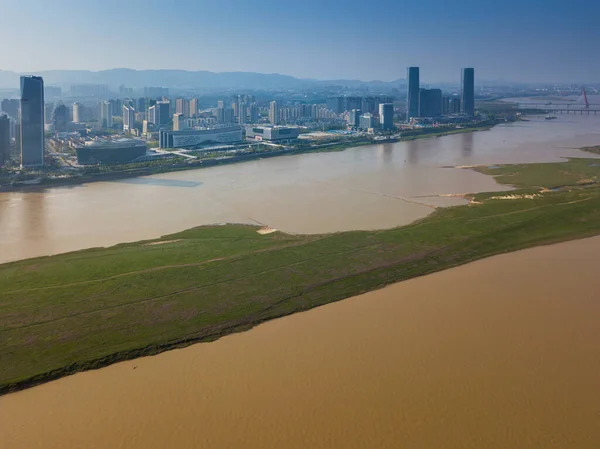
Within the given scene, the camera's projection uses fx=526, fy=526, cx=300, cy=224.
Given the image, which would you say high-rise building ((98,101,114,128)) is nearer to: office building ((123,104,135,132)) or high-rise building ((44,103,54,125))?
office building ((123,104,135,132))

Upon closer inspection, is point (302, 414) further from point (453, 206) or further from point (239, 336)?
point (453, 206)

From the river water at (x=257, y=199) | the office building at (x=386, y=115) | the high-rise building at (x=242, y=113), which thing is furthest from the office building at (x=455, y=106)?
the river water at (x=257, y=199)

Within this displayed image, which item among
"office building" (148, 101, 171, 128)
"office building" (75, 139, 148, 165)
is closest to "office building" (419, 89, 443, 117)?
"office building" (148, 101, 171, 128)

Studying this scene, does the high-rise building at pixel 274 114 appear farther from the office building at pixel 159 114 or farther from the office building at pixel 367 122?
the office building at pixel 159 114

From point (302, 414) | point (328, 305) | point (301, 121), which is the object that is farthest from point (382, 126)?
point (302, 414)

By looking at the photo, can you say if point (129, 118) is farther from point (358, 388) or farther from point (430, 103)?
point (358, 388)
